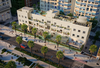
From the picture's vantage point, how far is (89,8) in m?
94.2

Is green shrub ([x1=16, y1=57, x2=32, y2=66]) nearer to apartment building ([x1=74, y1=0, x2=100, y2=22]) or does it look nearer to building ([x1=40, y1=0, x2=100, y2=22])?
building ([x1=40, y1=0, x2=100, y2=22])

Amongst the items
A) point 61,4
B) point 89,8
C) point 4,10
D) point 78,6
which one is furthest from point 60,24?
point 4,10

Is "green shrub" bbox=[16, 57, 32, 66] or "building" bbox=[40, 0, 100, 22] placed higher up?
"building" bbox=[40, 0, 100, 22]

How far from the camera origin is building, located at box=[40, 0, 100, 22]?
303 ft

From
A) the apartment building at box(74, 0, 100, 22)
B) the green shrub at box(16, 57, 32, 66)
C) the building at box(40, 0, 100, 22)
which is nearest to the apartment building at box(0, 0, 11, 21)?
the building at box(40, 0, 100, 22)

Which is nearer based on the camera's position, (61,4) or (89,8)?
(89,8)

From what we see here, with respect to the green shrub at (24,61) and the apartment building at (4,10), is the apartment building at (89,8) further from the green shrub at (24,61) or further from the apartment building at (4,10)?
the green shrub at (24,61)

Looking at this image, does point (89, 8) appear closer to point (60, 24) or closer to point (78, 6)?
point (78, 6)

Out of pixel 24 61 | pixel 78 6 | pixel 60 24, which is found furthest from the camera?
pixel 78 6

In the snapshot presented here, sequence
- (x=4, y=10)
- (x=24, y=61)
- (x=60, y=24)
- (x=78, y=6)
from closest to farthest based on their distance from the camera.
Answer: (x=24, y=61) < (x=60, y=24) < (x=78, y=6) < (x=4, y=10)

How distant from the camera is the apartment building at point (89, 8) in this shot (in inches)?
3595

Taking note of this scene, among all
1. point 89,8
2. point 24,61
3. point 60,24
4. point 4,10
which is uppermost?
point 89,8

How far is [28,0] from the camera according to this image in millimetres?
130500

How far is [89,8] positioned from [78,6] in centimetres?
986
